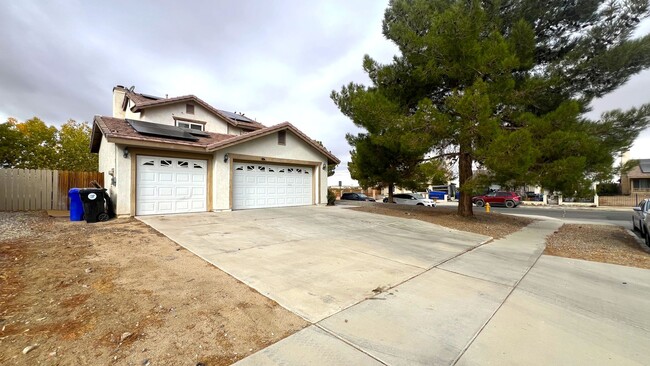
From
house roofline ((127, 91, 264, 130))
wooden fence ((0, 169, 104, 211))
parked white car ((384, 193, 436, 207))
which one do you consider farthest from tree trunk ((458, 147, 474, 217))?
wooden fence ((0, 169, 104, 211))

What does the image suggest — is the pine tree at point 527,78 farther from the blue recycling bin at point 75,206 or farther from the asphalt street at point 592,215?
the blue recycling bin at point 75,206

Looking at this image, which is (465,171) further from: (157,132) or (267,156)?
(157,132)

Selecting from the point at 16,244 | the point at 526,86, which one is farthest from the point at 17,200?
the point at 526,86

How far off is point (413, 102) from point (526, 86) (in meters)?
3.98

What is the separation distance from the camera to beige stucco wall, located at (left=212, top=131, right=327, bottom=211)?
11.1 m

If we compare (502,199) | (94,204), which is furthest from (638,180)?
(94,204)

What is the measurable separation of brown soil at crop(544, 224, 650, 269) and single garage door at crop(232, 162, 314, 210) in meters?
10.00

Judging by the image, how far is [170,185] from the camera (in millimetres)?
10117

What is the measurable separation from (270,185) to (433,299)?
1028 cm

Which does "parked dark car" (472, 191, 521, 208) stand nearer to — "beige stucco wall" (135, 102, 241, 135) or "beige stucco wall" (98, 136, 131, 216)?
"beige stucco wall" (135, 102, 241, 135)

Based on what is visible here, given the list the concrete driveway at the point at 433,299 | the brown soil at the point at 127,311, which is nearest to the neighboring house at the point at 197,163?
the concrete driveway at the point at 433,299

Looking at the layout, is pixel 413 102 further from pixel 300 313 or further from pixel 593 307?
pixel 300 313

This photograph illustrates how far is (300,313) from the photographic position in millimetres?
3086

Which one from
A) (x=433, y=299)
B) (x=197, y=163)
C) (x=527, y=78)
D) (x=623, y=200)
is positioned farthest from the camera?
(x=623, y=200)
